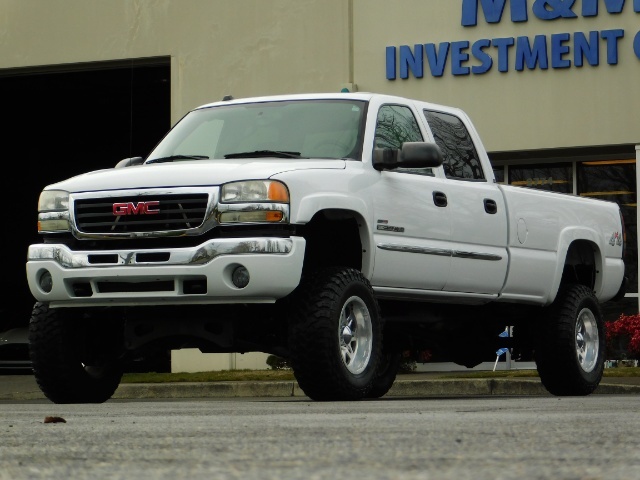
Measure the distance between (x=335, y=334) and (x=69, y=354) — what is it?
1938 millimetres

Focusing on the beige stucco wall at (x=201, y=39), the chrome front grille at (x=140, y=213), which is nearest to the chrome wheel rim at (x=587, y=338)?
the chrome front grille at (x=140, y=213)

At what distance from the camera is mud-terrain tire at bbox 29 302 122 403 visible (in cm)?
973

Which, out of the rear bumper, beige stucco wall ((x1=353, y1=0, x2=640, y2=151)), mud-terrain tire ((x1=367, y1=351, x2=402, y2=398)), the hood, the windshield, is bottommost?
mud-terrain tire ((x1=367, y1=351, x2=402, y2=398))

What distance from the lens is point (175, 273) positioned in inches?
352

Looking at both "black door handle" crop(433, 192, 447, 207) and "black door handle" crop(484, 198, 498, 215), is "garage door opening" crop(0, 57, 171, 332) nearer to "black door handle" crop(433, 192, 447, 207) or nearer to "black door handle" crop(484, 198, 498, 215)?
"black door handle" crop(484, 198, 498, 215)

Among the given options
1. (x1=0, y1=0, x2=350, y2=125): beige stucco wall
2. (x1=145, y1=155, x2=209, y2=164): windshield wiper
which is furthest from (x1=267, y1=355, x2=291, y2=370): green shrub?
(x1=145, y1=155, x2=209, y2=164): windshield wiper

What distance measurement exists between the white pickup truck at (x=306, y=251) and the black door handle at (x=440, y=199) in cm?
2

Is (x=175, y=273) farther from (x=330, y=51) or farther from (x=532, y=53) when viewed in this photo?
(x=330, y=51)

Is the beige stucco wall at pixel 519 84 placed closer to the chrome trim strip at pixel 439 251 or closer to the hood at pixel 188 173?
the chrome trim strip at pixel 439 251

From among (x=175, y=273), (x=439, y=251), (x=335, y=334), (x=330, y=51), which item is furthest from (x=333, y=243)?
(x=330, y=51)

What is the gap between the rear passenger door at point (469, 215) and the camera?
10523 millimetres

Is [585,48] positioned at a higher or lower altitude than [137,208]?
higher

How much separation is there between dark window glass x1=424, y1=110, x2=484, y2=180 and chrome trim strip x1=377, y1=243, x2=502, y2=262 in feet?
2.08

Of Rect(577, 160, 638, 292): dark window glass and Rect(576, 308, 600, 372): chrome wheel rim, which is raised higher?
Rect(577, 160, 638, 292): dark window glass
